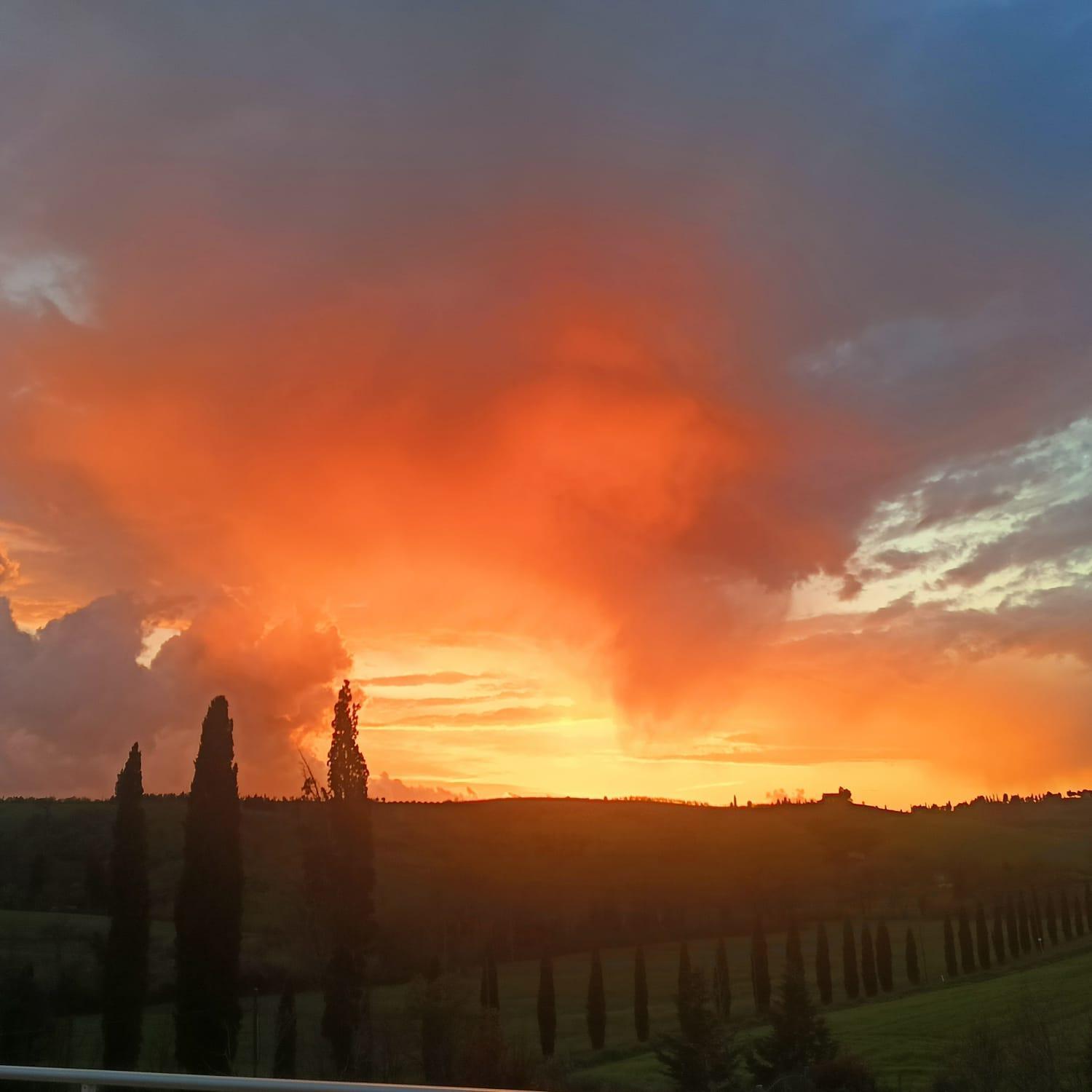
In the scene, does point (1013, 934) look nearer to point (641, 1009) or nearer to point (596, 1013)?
point (641, 1009)

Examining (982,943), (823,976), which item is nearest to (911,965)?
(982,943)

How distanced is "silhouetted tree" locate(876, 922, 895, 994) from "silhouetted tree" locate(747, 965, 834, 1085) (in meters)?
26.4

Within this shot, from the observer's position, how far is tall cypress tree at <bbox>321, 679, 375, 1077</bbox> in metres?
40.1

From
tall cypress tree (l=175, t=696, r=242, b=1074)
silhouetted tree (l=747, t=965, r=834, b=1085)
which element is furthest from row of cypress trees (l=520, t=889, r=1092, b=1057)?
tall cypress tree (l=175, t=696, r=242, b=1074)

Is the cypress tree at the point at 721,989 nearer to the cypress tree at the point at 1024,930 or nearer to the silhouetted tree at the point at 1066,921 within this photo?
the cypress tree at the point at 1024,930

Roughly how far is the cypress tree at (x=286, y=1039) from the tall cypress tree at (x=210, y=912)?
Result: 1.40 m

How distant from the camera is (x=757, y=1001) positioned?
54.2 metres

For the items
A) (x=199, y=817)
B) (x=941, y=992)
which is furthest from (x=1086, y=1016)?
(x=199, y=817)

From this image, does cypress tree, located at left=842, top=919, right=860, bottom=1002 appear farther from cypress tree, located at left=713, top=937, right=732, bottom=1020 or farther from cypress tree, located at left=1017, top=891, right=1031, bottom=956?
cypress tree, located at left=1017, top=891, right=1031, bottom=956

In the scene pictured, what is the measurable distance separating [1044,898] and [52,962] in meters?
71.0

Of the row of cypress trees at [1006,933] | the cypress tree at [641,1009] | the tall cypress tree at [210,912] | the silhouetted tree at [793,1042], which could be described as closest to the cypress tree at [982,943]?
the row of cypress trees at [1006,933]

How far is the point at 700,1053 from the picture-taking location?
32.5 metres

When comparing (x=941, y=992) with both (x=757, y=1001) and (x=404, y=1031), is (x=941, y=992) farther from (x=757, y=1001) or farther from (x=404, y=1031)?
(x=404, y=1031)

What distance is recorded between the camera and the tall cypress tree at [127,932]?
3494 cm
